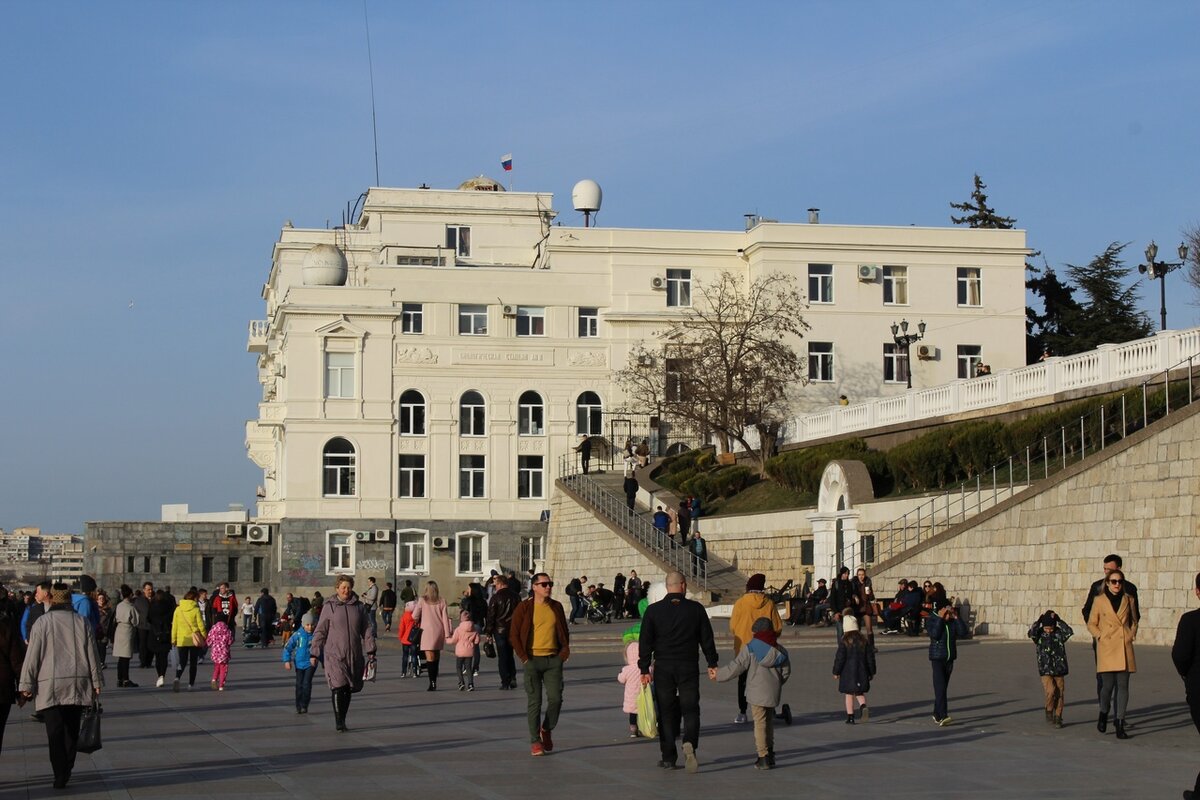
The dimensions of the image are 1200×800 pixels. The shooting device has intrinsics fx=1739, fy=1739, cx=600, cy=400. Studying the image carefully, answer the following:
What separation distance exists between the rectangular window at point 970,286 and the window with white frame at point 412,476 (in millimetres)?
20857

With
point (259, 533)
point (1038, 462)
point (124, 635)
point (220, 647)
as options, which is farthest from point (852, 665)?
point (259, 533)

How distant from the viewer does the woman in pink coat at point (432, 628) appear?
80.4 feet

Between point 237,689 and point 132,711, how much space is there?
4.49 meters

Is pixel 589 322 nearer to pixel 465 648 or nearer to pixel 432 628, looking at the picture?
pixel 432 628

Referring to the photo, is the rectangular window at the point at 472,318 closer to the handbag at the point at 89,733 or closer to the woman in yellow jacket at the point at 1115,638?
the woman in yellow jacket at the point at 1115,638

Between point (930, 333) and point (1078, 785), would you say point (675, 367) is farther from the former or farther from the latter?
point (1078, 785)

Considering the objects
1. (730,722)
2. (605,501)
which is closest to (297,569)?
(605,501)

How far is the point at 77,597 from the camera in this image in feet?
80.7

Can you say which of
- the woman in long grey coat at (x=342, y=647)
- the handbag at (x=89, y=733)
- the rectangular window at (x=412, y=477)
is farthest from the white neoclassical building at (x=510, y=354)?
the handbag at (x=89, y=733)

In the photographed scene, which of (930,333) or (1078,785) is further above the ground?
(930,333)

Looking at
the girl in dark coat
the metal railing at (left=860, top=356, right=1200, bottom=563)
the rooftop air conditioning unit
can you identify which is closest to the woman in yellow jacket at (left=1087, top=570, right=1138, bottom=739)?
the girl in dark coat

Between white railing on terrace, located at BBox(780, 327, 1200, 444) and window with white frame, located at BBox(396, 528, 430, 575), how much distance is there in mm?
17213

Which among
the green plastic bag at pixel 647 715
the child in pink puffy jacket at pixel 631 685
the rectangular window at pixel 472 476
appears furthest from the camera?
the rectangular window at pixel 472 476

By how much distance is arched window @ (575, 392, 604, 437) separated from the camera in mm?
64500
